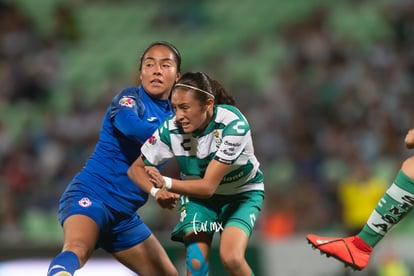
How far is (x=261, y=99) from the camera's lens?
1248 centimetres

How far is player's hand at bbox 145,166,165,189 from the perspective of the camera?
552cm

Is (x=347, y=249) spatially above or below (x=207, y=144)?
below

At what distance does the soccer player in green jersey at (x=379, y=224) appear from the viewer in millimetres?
5602

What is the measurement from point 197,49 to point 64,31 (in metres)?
2.19

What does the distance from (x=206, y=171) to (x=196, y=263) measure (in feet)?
1.91

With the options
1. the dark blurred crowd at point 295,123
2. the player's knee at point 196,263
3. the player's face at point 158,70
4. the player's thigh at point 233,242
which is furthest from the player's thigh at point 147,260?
the dark blurred crowd at point 295,123

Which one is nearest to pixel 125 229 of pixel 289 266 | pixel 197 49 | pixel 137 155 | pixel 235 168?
pixel 137 155

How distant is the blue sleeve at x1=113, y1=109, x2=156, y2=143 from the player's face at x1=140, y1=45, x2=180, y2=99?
25 centimetres

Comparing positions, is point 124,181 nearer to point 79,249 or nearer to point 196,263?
point 79,249

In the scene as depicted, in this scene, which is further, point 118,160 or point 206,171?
point 118,160

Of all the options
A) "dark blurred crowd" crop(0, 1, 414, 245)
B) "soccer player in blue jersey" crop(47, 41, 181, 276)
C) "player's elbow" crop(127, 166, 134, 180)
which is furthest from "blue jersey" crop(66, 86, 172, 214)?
"dark blurred crowd" crop(0, 1, 414, 245)

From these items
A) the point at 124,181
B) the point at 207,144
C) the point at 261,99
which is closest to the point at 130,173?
the point at 124,181

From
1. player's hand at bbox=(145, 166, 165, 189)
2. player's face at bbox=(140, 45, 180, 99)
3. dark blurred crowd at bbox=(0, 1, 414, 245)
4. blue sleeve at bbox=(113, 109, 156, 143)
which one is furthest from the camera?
dark blurred crowd at bbox=(0, 1, 414, 245)

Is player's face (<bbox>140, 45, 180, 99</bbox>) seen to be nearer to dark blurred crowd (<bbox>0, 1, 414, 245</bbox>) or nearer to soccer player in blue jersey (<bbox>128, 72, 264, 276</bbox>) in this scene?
soccer player in blue jersey (<bbox>128, 72, 264, 276</bbox>)
